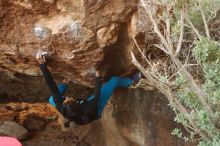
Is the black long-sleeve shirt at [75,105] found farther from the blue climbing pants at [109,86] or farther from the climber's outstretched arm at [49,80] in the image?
the blue climbing pants at [109,86]

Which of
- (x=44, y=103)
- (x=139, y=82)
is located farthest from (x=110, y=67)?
(x=44, y=103)

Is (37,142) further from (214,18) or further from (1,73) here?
(214,18)

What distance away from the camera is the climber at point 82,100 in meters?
5.57

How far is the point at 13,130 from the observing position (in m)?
7.95

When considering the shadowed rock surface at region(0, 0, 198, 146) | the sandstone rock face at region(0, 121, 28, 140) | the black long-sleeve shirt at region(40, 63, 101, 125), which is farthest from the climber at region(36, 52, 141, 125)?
the sandstone rock face at region(0, 121, 28, 140)

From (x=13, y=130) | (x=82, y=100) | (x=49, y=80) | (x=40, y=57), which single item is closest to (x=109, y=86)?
(x=82, y=100)

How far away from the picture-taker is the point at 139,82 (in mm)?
5867

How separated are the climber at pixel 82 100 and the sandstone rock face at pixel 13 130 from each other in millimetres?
2163

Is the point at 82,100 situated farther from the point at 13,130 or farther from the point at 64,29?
the point at 13,130

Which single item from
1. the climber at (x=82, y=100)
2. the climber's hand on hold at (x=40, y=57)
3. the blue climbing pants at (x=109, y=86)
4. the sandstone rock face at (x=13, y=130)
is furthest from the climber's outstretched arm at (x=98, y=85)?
the sandstone rock face at (x=13, y=130)

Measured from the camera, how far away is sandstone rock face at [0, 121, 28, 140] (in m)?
7.87

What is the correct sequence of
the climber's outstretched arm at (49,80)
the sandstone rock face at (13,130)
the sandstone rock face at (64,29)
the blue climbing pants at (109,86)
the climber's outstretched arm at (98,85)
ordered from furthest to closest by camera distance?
the sandstone rock face at (13,130)
the blue climbing pants at (109,86)
the climber's outstretched arm at (98,85)
the climber's outstretched arm at (49,80)
the sandstone rock face at (64,29)

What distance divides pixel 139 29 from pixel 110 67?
45.0 inches

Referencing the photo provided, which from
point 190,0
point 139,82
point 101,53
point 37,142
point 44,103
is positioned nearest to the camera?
point 190,0
